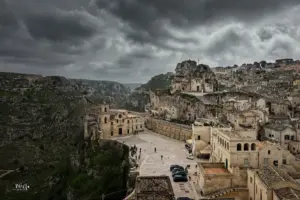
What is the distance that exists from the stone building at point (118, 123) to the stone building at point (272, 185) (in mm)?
45846

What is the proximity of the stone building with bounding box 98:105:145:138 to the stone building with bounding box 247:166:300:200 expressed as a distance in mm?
45846

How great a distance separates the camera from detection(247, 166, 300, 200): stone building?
3052 centimetres

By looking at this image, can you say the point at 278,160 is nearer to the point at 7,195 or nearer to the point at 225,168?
the point at 225,168

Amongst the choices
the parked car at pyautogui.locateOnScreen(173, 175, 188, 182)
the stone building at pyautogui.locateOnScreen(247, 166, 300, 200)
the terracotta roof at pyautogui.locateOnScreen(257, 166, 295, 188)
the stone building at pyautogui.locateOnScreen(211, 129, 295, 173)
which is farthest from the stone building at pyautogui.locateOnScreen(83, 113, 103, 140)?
the terracotta roof at pyautogui.locateOnScreen(257, 166, 295, 188)

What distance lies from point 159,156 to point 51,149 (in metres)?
83.2

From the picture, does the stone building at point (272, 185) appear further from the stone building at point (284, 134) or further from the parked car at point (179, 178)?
the stone building at point (284, 134)

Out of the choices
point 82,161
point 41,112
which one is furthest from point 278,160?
point 41,112

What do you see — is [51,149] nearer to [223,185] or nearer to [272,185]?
[223,185]

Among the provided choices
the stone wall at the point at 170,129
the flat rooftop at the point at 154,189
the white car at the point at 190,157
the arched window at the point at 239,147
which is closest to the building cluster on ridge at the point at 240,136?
the arched window at the point at 239,147

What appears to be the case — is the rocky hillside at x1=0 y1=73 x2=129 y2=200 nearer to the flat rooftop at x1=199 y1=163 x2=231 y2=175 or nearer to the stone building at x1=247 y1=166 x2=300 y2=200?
the flat rooftop at x1=199 y1=163 x2=231 y2=175

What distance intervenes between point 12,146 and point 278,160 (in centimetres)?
11393

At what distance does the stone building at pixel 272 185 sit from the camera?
30.5m

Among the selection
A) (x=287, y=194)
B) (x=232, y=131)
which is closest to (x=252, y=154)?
(x=232, y=131)

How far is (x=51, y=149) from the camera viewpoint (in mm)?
129125
